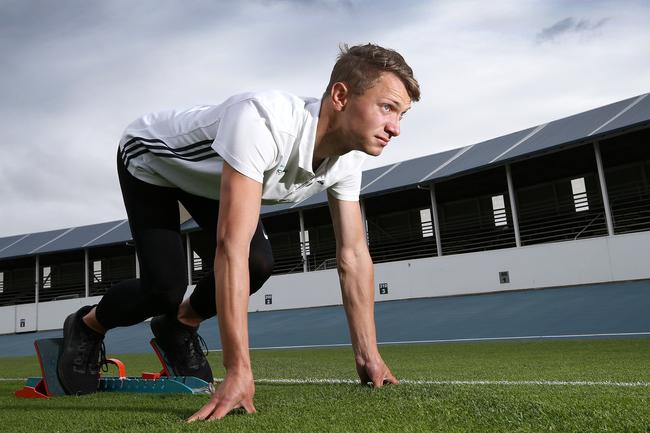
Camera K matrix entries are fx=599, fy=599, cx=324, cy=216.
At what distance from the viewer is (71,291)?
107 ft

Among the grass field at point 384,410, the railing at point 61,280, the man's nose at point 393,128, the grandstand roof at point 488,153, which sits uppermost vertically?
the grandstand roof at point 488,153

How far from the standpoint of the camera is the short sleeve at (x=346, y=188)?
9.77 ft

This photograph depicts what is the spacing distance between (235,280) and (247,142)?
1.65 feet

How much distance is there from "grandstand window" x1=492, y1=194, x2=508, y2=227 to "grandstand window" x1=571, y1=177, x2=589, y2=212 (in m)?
2.63

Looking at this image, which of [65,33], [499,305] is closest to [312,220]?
[499,305]

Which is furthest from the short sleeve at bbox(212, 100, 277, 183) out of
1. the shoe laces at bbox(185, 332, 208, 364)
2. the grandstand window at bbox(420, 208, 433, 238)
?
the grandstand window at bbox(420, 208, 433, 238)

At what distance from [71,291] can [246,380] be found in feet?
110

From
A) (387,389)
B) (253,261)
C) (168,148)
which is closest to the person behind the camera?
(387,389)

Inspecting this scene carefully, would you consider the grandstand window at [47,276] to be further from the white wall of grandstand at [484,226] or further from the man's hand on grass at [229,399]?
the man's hand on grass at [229,399]

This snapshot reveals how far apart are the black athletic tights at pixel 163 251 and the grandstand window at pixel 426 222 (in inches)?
885

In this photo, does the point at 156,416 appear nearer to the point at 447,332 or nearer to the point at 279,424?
→ the point at 279,424

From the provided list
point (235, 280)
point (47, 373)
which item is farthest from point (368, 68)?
point (47, 373)

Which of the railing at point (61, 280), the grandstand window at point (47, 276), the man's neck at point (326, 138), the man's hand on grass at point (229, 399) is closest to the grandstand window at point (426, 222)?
the railing at point (61, 280)

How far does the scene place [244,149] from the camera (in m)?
2.17
